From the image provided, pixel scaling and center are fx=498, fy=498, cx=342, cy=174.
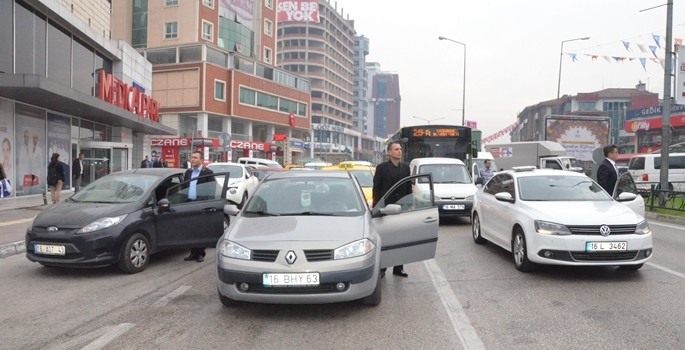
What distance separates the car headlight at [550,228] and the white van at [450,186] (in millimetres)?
5661

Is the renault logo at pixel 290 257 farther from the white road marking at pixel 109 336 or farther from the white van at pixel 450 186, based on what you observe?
the white van at pixel 450 186

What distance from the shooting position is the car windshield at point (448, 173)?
13492 millimetres

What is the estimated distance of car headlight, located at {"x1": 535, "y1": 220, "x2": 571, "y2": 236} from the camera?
6.30 metres

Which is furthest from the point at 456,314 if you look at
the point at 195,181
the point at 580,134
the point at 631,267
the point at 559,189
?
the point at 580,134

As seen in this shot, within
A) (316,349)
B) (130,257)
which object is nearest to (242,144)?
(130,257)

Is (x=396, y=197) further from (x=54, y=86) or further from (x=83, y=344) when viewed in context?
(x=54, y=86)

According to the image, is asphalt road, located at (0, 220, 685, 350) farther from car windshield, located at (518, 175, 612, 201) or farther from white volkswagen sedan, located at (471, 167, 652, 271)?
car windshield, located at (518, 175, 612, 201)

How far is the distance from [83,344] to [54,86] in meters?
11.9

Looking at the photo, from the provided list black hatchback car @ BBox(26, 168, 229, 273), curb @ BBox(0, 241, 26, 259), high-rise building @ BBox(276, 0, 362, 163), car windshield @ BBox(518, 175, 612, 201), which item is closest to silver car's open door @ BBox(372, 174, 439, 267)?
car windshield @ BBox(518, 175, 612, 201)

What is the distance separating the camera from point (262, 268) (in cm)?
457

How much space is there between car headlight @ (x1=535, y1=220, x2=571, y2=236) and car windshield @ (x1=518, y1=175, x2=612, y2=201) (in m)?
1.01

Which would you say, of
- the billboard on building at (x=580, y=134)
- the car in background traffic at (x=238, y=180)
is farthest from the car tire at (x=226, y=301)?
the billboard on building at (x=580, y=134)

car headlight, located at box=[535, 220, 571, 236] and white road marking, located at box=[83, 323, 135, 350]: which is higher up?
car headlight, located at box=[535, 220, 571, 236]

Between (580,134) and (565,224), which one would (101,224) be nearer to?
(565,224)
